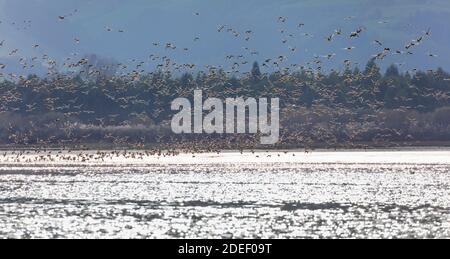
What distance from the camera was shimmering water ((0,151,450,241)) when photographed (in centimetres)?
6862

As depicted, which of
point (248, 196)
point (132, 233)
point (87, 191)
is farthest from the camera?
point (87, 191)

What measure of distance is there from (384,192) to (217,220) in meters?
36.2

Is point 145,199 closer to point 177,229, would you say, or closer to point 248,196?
point 248,196

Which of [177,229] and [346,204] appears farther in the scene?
[346,204]

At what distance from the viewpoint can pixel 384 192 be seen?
10650 centimetres

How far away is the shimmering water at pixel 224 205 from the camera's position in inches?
2702

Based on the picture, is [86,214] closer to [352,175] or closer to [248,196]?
[248,196]

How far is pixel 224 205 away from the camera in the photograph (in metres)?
88.6

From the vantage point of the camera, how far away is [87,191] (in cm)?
10812

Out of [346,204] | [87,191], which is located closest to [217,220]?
[346,204]

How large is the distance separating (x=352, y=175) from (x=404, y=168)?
85.6 feet
